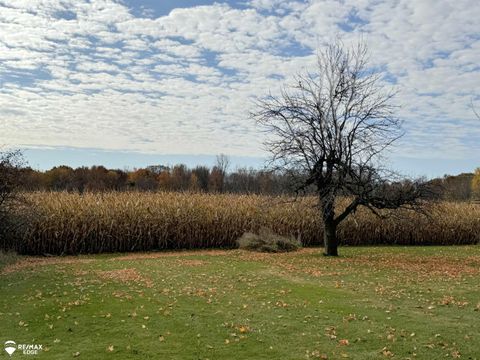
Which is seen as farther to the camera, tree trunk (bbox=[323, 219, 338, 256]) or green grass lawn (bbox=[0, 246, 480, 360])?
tree trunk (bbox=[323, 219, 338, 256])

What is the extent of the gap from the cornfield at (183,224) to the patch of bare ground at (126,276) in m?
6.98

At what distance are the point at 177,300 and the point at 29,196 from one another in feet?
48.9

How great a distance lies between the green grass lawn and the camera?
6.68 metres

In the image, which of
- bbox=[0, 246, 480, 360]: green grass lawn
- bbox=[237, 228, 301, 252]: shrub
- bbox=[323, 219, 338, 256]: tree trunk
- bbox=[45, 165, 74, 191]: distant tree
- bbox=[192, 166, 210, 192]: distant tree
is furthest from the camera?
bbox=[192, 166, 210, 192]: distant tree

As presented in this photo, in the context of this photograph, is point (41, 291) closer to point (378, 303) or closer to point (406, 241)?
point (378, 303)

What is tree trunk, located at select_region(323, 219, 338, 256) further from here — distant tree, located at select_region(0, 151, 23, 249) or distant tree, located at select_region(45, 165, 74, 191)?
distant tree, located at select_region(45, 165, 74, 191)

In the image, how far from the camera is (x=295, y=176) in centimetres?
1758

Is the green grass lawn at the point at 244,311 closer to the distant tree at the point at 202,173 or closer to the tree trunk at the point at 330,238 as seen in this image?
the tree trunk at the point at 330,238

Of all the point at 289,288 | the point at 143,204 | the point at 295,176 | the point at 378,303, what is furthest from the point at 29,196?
the point at 378,303

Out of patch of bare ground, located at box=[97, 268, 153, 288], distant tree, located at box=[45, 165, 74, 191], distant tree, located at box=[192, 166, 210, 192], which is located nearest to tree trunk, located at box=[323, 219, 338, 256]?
patch of bare ground, located at box=[97, 268, 153, 288]

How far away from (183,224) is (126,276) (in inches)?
380

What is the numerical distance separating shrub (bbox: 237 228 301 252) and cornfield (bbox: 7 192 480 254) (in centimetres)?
142

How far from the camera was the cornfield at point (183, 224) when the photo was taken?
20.3 meters

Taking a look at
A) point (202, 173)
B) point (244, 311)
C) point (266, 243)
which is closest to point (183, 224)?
point (266, 243)
